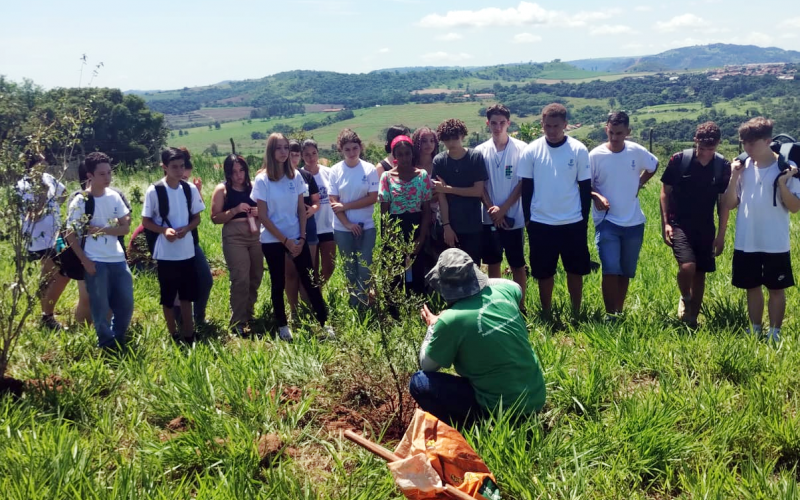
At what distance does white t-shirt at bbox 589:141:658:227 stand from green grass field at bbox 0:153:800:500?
0.89 metres

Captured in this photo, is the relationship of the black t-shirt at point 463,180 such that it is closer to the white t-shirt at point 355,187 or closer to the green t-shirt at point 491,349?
the white t-shirt at point 355,187

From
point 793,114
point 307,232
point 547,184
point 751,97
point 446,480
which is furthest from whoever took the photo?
point 751,97

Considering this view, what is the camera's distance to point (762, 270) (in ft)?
15.3

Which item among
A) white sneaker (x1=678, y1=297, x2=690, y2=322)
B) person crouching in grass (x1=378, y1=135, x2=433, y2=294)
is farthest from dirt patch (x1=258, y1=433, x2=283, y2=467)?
white sneaker (x1=678, y1=297, x2=690, y2=322)

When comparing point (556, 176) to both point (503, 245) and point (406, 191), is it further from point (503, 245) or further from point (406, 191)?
point (406, 191)

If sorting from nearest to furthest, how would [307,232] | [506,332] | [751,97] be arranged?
[506,332] → [307,232] → [751,97]

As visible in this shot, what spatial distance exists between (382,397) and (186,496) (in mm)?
1448

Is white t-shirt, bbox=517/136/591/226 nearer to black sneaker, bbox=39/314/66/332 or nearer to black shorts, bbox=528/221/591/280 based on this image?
black shorts, bbox=528/221/591/280

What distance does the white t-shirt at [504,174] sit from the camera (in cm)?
541

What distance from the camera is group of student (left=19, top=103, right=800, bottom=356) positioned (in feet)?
15.7

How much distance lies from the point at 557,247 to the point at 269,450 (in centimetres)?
313

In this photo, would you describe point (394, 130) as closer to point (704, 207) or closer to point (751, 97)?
point (704, 207)

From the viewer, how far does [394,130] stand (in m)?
5.91

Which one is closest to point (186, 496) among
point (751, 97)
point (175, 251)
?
point (175, 251)
